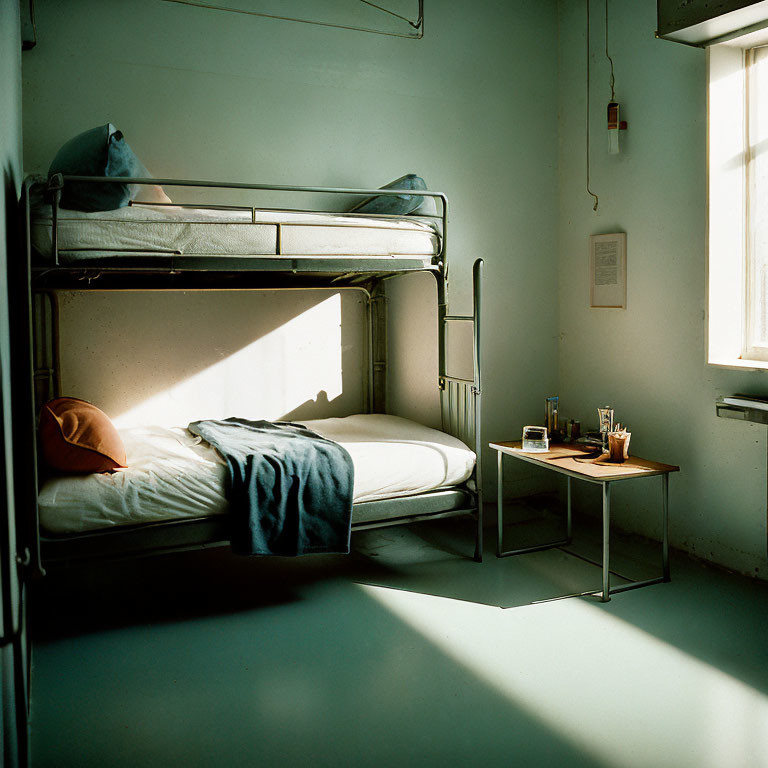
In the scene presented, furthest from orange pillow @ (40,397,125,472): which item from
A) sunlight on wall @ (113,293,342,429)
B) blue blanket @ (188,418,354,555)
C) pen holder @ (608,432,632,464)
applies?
pen holder @ (608,432,632,464)

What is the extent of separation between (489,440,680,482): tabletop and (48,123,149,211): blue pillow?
2122 millimetres

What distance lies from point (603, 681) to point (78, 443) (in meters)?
2.08

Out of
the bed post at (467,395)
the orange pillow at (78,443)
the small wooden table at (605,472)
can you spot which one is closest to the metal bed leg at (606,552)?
the small wooden table at (605,472)

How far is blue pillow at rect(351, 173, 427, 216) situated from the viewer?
3.62 m

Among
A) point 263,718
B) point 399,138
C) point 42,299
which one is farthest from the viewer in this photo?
point 399,138

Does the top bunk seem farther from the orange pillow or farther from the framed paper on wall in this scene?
the framed paper on wall

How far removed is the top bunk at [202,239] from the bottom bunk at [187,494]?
78cm

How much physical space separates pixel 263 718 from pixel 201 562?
4.85ft

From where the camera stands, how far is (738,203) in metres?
3.36

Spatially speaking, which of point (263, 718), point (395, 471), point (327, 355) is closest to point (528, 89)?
point (327, 355)

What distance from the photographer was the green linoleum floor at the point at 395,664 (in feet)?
6.98

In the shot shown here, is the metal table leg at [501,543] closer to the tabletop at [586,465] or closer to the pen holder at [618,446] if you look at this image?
the tabletop at [586,465]

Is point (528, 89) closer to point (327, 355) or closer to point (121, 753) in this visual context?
point (327, 355)

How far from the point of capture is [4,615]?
1824mm
